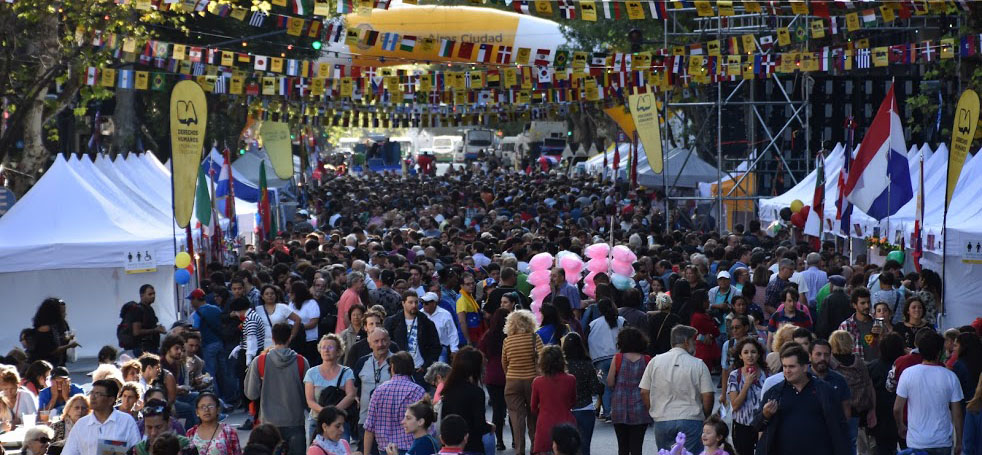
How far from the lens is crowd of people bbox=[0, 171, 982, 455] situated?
820cm

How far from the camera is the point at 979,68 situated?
67.1 ft

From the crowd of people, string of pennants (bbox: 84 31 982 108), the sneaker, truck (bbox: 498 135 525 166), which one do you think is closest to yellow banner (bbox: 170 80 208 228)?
the crowd of people

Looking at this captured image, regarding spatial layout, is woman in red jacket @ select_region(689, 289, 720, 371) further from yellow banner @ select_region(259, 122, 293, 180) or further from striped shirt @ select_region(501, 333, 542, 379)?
yellow banner @ select_region(259, 122, 293, 180)

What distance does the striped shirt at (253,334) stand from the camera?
12.4m

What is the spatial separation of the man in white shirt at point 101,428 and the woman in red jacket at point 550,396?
259cm

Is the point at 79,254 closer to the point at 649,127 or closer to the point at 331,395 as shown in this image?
the point at 331,395

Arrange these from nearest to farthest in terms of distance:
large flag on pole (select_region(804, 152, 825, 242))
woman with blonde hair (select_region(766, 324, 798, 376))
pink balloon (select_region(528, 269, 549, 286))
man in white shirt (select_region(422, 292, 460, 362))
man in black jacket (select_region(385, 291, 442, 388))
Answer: woman with blonde hair (select_region(766, 324, 798, 376))
man in black jacket (select_region(385, 291, 442, 388))
man in white shirt (select_region(422, 292, 460, 362))
pink balloon (select_region(528, 269, 549, 286))
large flag on pole (select_region(804, 152, 825, 242))

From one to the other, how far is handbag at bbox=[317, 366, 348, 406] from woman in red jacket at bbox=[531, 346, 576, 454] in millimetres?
1343

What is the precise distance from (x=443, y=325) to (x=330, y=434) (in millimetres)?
4372

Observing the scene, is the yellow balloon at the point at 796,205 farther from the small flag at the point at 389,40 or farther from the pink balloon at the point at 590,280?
the pink balloon at the point at 590,280

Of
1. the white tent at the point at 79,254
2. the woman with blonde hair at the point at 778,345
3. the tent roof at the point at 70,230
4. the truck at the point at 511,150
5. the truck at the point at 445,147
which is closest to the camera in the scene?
the woman with blonde hair at the point at 778,345

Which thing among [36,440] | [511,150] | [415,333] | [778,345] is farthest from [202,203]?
[511,150]

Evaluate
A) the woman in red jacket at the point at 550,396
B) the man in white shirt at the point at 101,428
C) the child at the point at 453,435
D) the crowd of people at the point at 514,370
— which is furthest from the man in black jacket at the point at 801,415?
the man in white shirt at the point at 101,428

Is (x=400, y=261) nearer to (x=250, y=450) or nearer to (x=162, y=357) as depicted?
(x=162, y=357)
